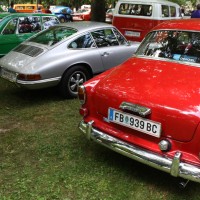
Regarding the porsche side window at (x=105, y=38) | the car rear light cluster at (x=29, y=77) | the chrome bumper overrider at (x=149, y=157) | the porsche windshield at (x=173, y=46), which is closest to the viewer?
the chrome bumper overrider at (x=149, y=157)

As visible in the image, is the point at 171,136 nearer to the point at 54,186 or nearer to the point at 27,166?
the point at 54,186

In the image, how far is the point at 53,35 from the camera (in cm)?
659

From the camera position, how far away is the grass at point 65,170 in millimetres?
3373

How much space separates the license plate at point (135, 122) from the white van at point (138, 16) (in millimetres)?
8185

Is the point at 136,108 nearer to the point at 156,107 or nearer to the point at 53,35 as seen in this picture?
the point at 156,107

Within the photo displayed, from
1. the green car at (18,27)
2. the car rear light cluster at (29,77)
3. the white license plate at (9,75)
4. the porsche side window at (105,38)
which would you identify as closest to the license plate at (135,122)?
the car rear light cluster at (29,77)

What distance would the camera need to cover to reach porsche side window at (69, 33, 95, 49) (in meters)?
6.28

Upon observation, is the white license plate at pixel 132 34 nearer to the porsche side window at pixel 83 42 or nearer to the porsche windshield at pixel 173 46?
the porsche side window at pixel 83 42

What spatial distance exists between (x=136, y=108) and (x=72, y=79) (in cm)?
312

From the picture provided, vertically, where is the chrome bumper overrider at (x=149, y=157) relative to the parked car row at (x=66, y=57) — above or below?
below

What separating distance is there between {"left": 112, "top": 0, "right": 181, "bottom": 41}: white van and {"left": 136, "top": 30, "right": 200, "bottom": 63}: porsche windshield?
682 centimetres

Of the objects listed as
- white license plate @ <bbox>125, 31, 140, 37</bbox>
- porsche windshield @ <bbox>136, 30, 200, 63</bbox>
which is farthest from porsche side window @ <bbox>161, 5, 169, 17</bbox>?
porsche windshield @ <bbox>136, 30, 200, 63</bbox>

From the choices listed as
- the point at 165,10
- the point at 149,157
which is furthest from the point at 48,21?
the point at 149,157

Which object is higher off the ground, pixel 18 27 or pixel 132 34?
pixel 18 27
